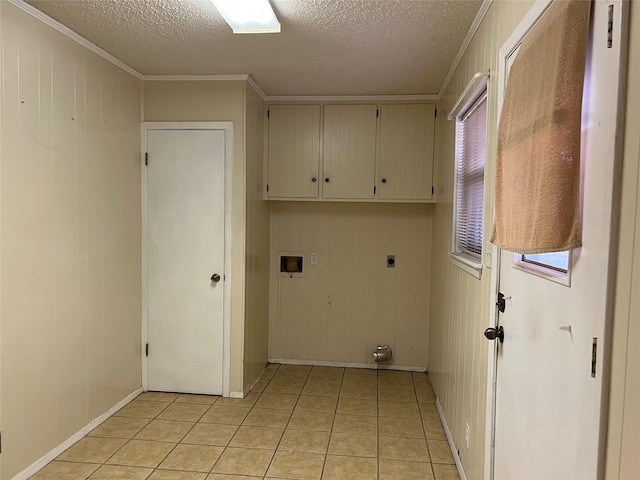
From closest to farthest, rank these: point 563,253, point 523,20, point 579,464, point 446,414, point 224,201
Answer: point 579,464
point 563,253
point 523,20
point 446,414
point 224,201

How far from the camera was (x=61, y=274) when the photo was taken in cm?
236

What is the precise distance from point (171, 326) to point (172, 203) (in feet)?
3.16

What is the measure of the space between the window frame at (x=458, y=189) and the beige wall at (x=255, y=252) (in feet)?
5.04

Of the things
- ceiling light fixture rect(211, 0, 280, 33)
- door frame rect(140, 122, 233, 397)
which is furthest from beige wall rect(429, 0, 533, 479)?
door frame rect(140, 122, 233, 397)

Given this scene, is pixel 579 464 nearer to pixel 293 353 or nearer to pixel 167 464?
pixel 167 464

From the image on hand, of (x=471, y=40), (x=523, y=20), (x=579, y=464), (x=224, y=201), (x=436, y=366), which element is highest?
(x=471, y=40)

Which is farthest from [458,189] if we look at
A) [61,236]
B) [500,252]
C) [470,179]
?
[61,236]

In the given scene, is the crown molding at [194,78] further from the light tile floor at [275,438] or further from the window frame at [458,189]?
the light tile floor at [275,438]

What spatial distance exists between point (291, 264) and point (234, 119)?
1501 mm

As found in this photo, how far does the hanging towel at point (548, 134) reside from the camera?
3.23 ft

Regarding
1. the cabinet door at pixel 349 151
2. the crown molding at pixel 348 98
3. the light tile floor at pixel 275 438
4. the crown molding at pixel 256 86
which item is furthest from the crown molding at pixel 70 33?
the light tile floor at pixel 275 438

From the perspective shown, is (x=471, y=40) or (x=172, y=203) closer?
(x=471, y=40)

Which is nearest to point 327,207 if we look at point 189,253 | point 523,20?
point 189,253

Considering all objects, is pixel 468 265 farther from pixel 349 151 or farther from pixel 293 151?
pixel 293 151
